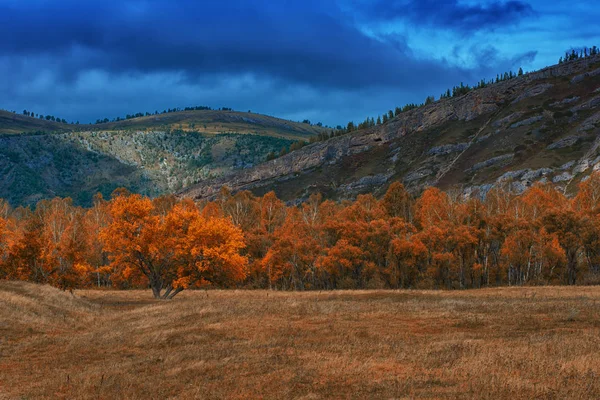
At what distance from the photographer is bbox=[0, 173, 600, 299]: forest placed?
55.6 meters

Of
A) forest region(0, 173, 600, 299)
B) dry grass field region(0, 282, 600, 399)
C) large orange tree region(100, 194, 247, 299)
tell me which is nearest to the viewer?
dry grass field region(0, 282, 600, 399)

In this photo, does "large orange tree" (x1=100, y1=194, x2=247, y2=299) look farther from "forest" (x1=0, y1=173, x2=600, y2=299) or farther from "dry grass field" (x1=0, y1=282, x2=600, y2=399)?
"dry grass field" (x1=0, y1=282, x2=600, y2=399)

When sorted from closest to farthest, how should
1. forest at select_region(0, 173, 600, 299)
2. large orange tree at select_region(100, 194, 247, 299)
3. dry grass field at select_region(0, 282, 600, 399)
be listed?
dry grass field at select_region(0, 282, 600, 399) → large orange tree at select_region(100, 194, 247, 299) → forest at select_region(0, 173, 600, 299)

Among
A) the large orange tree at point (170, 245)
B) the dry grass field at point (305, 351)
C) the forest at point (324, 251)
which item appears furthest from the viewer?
the forest at point (324, 251)

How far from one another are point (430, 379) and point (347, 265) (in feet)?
197

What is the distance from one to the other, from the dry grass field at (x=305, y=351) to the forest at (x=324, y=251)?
15.9 meters

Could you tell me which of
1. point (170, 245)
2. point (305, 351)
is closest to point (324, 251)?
point (170, 245)

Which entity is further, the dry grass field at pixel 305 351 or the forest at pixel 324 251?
the forest at pixel 324 251

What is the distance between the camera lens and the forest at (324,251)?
5559cm

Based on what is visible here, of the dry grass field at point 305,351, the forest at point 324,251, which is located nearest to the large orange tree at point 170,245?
the forest at point 324,251

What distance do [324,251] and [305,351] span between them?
196ft

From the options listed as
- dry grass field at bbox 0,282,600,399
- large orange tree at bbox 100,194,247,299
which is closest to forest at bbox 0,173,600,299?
large orange tree at bbox 100,194,247,299

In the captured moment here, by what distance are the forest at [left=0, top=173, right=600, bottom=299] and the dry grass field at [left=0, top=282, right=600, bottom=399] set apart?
625 inches

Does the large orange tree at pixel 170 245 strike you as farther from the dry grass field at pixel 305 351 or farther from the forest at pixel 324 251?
the dry grass field at pixel 305 351
